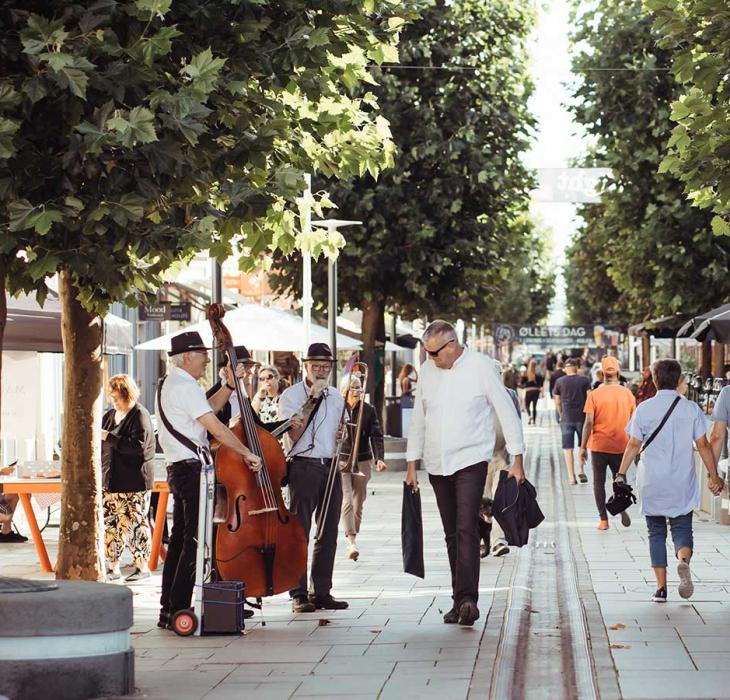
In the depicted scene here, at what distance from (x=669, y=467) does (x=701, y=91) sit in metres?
2.55

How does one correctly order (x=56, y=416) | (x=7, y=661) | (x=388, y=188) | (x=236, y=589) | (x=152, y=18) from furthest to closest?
1. (x=388, y=188)
2. (x=56, y=416)
3. (x=236, y=589)
4. (x=152, y=18)
5. (x=7, y=661)

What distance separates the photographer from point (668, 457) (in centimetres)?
1150

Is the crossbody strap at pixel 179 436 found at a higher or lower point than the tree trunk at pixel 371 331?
lower

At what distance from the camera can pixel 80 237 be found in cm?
864

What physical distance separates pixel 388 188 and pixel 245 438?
20.8 m

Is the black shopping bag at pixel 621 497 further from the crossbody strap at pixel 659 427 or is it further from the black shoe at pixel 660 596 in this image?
the black shoe at pixel 660 596

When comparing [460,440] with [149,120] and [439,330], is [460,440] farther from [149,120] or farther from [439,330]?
[149,120]

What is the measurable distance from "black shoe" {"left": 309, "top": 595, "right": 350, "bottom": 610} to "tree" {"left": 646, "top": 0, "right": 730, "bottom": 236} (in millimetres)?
3638

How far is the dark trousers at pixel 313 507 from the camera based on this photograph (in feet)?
37.5

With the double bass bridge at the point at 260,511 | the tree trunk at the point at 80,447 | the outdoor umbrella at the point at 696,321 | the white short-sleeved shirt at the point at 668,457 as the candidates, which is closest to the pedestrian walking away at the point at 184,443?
the double bass bridge at the point at 260,511

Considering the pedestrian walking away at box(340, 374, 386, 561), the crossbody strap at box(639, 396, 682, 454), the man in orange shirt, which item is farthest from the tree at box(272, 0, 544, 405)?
the crossbody strap at box(639, 396, 682, 454)

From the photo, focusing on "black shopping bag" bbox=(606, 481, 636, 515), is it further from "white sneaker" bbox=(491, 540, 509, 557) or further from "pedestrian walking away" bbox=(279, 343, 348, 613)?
"white sneaker" bbox=(491, 540, 509, 557)

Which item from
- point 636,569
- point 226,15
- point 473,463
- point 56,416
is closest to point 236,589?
point 473,463

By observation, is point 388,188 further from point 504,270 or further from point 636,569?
point 636,569
